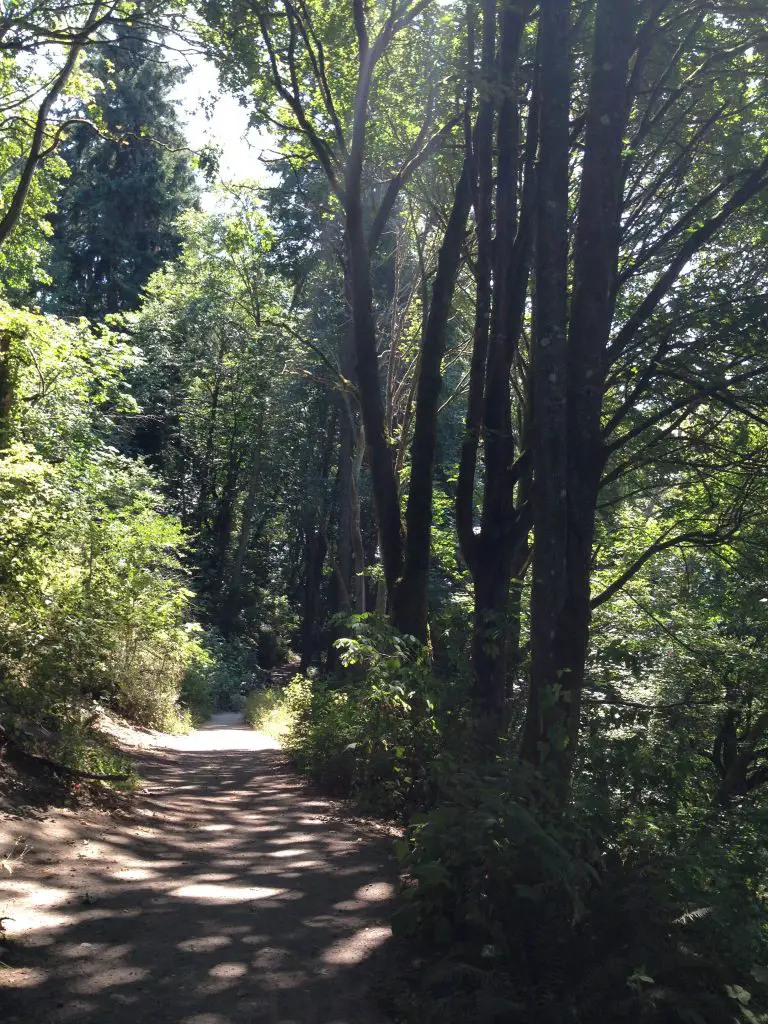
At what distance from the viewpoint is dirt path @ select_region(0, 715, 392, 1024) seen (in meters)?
4.27

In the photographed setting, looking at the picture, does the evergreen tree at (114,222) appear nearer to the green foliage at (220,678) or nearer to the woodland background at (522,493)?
the green foliage at (220,678)

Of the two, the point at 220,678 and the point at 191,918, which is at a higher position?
the point at 191,918

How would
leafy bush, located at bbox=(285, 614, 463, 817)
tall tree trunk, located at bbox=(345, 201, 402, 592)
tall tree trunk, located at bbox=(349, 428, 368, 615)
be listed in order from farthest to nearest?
tall tree trunk, located at bbox=(349, 428, 368, 615) < tall tree trunk, located at bbox=(345, 201, 402, 592) < leafy bush, located at bbox=(285, 614, 463, 817)

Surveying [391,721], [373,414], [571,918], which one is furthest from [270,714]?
[571,918]

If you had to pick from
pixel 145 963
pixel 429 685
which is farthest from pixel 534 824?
pixel 429 685

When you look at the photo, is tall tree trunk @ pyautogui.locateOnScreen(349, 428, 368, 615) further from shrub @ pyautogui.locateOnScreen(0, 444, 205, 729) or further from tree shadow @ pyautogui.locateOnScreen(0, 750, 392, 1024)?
tree shadow @ pyautogui.locateOnScreen(0, 750, 392, 1024)

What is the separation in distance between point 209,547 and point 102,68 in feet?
73.4

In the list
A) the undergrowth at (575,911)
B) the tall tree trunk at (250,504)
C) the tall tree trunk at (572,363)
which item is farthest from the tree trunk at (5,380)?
the tall tree trunk at (250,504)

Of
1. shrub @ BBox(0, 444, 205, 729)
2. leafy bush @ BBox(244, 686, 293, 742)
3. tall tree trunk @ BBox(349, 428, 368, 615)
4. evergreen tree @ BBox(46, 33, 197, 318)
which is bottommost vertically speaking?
leafy bush @ BBox(244, 686, 293, 742)

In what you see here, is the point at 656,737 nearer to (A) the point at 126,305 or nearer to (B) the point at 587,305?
(B) the point at 587,305

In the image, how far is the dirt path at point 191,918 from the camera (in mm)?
4266

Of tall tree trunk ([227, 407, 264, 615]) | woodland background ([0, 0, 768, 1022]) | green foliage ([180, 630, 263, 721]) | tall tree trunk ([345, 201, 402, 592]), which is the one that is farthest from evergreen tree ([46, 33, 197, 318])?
tall tree trunk ([345, 201, 402, 592])

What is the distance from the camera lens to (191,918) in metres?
5.48

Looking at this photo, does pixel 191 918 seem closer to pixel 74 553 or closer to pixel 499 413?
pixel 499 413
